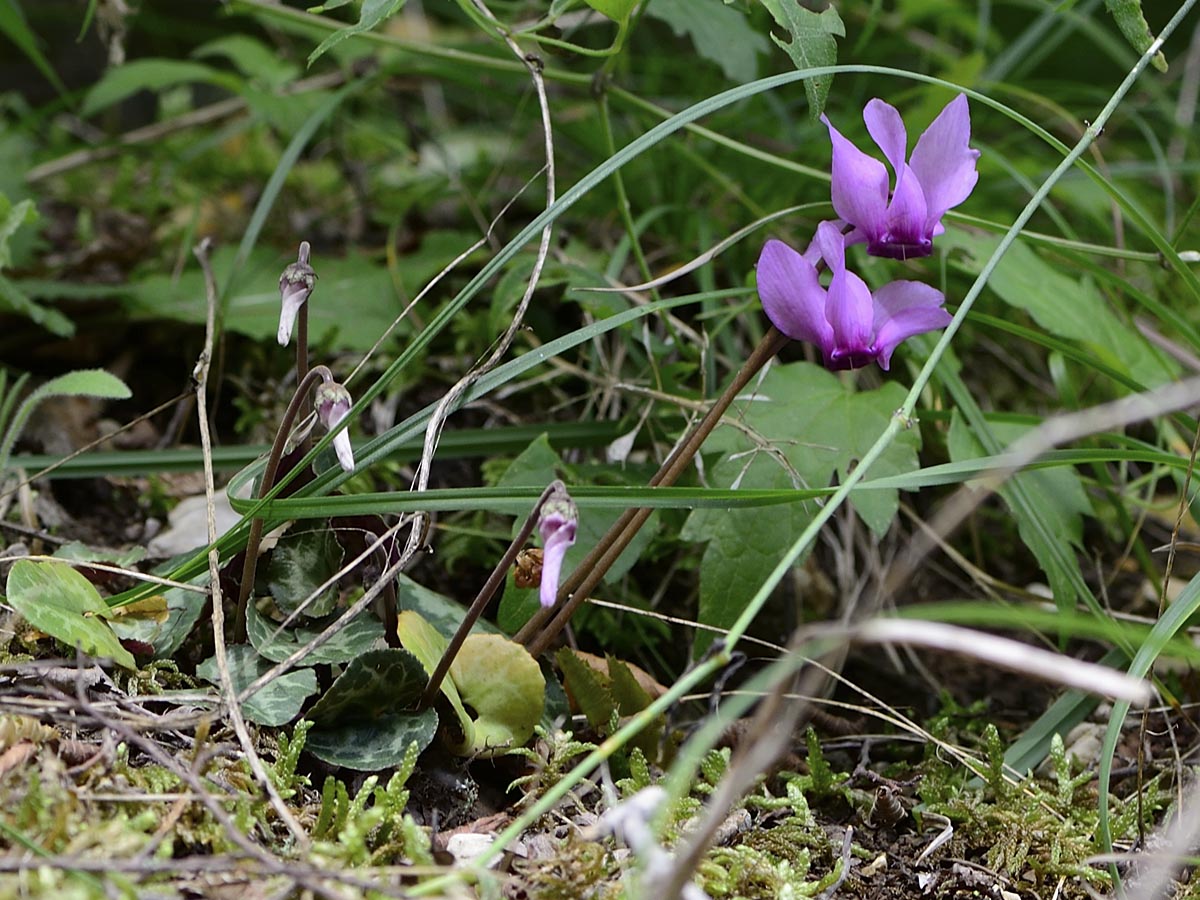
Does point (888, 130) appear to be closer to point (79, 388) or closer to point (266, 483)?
point (266, 483)

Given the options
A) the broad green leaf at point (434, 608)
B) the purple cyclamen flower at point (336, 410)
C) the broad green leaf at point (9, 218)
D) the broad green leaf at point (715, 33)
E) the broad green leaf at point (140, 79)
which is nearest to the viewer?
the purple cyclamen flower at point (336, 410)

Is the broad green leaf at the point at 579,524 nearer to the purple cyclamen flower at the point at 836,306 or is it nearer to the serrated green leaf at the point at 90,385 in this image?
the purple cyclamen flower at the point at 836,306

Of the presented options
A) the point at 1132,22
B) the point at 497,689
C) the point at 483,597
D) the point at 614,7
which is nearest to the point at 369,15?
the point at 614,7

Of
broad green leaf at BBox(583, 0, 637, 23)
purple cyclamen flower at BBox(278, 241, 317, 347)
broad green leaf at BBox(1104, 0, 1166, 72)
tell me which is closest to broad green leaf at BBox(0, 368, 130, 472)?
purple cyclamen flower at BBox(278, 241, 317, 347)

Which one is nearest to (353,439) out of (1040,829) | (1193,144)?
(1040,829)

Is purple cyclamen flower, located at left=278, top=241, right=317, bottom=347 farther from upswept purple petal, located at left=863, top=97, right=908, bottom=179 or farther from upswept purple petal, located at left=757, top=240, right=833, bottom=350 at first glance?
upswept purple petal, located at left=863, top=97, right=908, bottom=179

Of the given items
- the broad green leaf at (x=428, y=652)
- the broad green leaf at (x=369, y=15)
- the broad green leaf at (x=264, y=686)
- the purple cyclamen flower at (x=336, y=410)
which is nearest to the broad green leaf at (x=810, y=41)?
the broad green leaf at (x=369, y=15)
